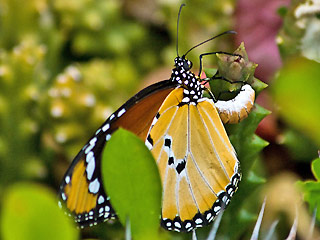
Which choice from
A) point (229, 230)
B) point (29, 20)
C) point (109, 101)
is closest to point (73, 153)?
point (109, 101)

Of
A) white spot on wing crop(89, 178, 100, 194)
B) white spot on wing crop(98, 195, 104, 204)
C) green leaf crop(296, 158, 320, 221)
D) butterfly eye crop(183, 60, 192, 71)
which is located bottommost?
green leaf crop(296, 158, 320, 221)

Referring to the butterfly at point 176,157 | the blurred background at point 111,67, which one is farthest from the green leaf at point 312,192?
the blurred background at point 111,67

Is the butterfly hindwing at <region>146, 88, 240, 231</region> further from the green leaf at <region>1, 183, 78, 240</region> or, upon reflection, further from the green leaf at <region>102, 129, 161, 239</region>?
the green leaf at <region>1, 183, 78, 240</region>

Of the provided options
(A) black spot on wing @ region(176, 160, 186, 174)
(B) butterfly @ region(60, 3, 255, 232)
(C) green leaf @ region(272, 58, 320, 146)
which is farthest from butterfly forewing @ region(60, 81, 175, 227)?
(C) green leaf @ region(272, 58, 320, 146)

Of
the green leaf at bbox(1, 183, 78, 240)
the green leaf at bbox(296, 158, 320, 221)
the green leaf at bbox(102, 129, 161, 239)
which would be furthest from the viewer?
the green leaf at bbox(296, 158, 320, 221)

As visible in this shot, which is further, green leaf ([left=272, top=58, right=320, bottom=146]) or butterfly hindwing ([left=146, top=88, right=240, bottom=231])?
butterfly hindwing ([left=146, top=88, right=240, bottom=231])
